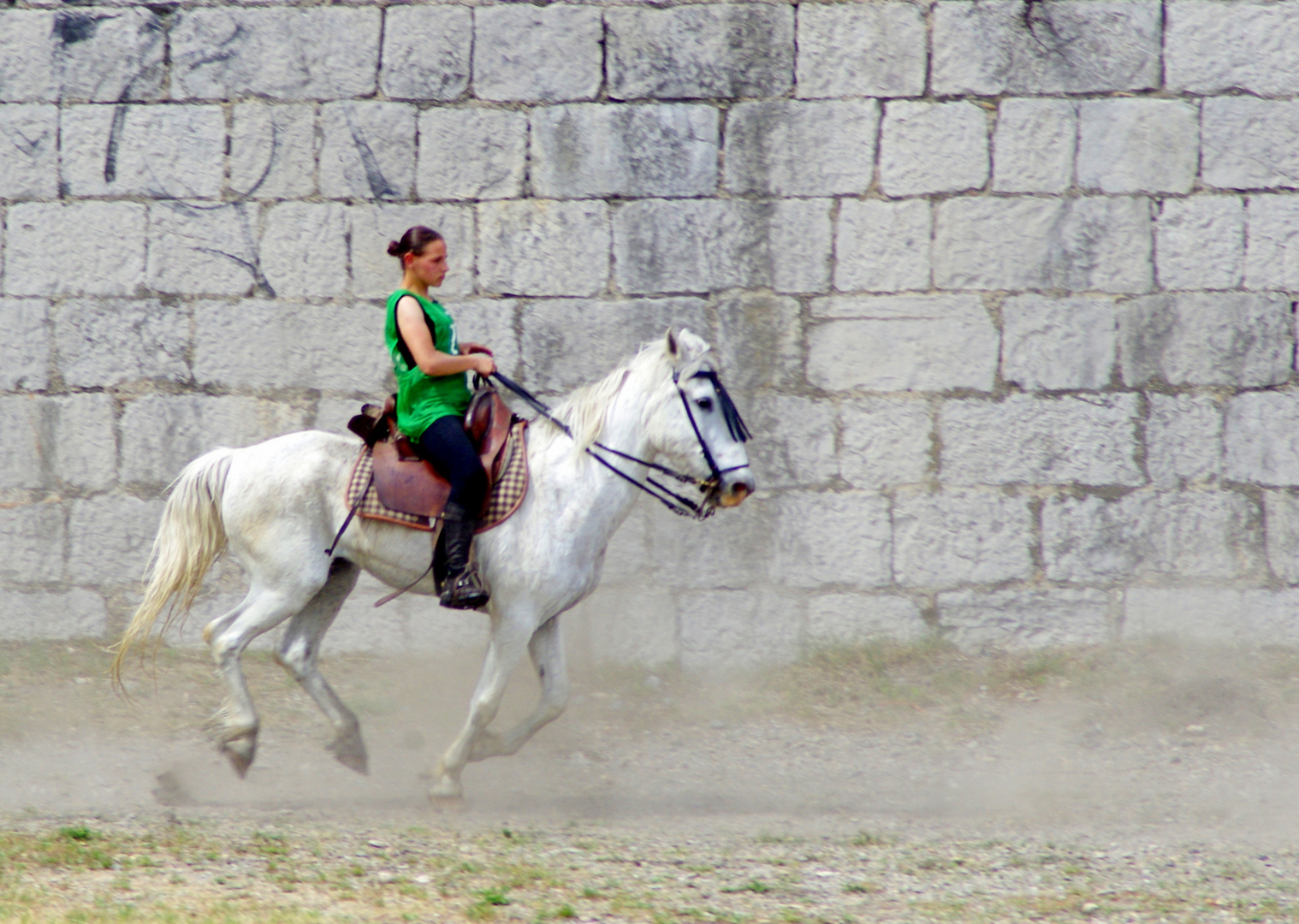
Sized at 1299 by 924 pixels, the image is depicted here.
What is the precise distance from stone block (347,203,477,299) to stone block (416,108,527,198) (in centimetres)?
11

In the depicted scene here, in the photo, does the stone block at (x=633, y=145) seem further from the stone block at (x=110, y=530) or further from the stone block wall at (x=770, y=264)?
the stone block at (x=110, y=530)

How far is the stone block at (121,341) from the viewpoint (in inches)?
279

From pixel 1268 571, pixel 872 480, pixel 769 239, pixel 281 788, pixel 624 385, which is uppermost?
pixel 769 239

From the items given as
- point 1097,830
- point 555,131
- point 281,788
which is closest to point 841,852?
point 1097,830

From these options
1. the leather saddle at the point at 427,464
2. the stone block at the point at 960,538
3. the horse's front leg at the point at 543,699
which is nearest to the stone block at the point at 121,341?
the leather saddle at the point at 427,464

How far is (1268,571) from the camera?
22.7 ft

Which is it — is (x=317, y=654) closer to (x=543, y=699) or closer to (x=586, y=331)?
(x=543, y=699)

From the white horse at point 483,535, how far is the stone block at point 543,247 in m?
1.94

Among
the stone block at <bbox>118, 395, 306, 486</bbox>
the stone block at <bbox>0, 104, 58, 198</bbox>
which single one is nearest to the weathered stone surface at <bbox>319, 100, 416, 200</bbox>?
the stone block at <bbox>118, 395, 306, 486</bbox>

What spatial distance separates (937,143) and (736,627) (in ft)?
9.71

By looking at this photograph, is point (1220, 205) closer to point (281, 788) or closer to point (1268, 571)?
point (1268, 571)

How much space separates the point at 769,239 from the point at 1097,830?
356cm

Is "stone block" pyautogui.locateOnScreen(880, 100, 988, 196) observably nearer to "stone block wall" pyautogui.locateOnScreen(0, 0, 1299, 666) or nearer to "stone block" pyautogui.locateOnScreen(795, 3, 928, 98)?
"stone block wall" pyautogui.locateOnScreen(0, 0, 1299, 666)

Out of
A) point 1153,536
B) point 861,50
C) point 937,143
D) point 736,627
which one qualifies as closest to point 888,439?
point 736,627
